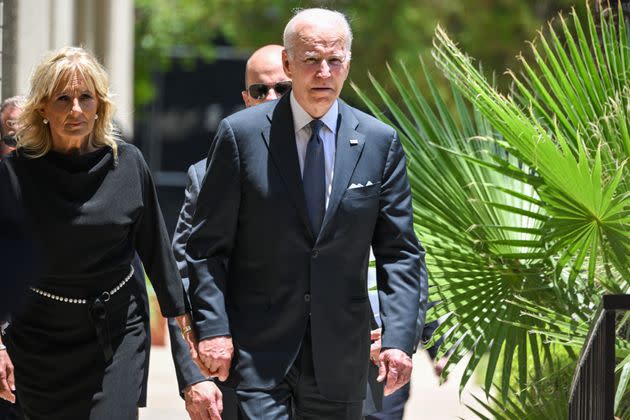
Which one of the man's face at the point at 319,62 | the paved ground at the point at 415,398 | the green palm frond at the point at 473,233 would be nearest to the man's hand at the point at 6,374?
the man's face at the point at 319,62

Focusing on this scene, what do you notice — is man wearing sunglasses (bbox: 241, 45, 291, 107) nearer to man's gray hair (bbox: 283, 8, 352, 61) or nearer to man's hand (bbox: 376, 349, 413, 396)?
man's gray hair (bbox: 283, 8, 352, 61)

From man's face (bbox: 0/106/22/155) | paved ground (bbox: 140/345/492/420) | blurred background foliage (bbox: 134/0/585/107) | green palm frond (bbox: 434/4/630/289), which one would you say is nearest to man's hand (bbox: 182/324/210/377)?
green palm frond (bbox: 434/4/630/289)

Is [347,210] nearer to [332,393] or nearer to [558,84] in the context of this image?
[332,393]

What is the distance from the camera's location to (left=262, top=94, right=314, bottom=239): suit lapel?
15.7 feet

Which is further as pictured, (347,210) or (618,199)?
(618,199)

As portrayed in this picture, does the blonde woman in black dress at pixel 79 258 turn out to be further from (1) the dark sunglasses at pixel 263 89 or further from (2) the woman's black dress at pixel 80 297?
(1) the dark sunglasses at pixel 263 89

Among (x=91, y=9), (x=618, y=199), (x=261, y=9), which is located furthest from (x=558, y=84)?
(x=261, y=9)

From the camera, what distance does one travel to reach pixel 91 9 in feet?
47.2

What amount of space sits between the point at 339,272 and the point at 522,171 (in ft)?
4.05

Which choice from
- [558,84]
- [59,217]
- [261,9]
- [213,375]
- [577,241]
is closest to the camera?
[213,375]

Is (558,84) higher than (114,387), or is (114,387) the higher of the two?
(558,84)

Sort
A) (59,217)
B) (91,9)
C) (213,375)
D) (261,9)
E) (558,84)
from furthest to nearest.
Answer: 1. (261,9)
2. (91,9)
3. (558,84)
4. (59,217)
5. (213,375)

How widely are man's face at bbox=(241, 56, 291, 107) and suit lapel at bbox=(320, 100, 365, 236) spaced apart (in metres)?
1.00

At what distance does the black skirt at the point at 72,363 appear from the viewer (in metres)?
5.10
